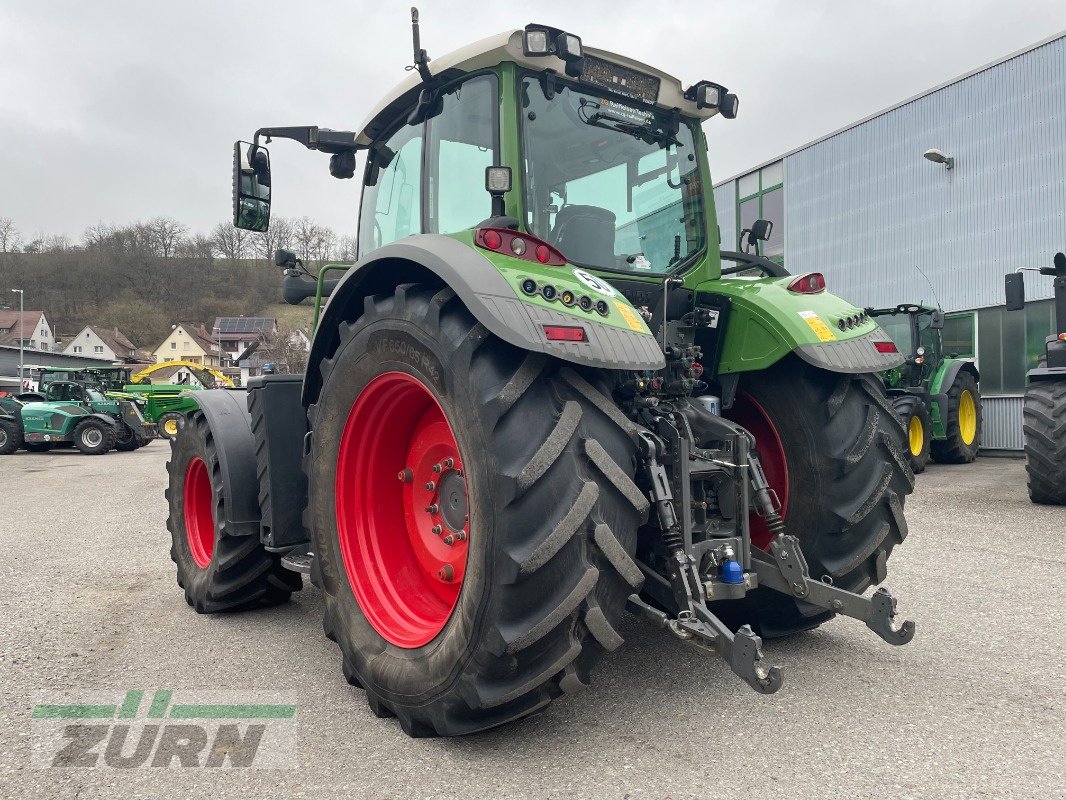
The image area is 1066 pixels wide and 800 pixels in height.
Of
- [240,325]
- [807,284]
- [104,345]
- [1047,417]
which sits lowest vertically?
[1047,417]

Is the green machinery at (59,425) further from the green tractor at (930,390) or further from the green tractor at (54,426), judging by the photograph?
the green tractor at (930,390)

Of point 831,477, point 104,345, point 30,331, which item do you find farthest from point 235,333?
point 831,477

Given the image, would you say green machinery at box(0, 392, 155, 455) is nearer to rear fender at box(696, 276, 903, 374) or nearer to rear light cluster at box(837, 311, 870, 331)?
rear fender at box(696, 276, 903, 374)

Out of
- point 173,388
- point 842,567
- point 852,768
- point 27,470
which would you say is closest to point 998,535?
point 842,567

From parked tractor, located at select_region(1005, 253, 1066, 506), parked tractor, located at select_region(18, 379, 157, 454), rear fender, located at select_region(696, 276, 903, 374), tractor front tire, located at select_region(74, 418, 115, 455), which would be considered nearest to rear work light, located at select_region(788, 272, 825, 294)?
rear fender, located at select_region(696, 276, 903, 374)

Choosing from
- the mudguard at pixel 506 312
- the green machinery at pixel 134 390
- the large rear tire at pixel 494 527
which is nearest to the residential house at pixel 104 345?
the green machinery at pixel 134 390

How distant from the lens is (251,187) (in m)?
3.68

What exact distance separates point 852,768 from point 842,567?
1002 millimetres

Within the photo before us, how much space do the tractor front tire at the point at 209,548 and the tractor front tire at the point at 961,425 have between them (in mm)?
10762

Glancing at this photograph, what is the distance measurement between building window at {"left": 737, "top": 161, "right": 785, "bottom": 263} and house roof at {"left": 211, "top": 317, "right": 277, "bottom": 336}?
2528 inches

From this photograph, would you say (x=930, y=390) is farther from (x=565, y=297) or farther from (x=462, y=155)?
(x=565, y=297)

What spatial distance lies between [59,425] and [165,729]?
19.6 metres

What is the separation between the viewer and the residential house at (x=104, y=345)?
7112 centimetres

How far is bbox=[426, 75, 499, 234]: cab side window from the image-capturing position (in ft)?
10.1
